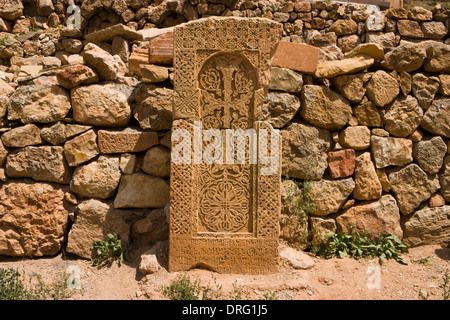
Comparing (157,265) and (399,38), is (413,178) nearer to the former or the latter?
(157,265)

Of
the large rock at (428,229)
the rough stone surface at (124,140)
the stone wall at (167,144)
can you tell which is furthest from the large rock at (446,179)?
the rough stone surface at (124,140)

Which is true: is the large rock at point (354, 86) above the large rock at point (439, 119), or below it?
above

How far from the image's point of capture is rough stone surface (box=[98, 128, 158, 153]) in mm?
3693

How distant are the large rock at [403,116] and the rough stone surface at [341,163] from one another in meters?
0.55

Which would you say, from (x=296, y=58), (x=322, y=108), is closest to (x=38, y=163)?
(x=296, y=58)

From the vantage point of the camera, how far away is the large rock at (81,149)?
12.0 feet

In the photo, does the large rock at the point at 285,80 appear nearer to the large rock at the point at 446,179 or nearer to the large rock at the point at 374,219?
the large rock at the point at 374,219

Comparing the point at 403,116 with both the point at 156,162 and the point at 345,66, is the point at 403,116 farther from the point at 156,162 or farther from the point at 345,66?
the point at 156,162

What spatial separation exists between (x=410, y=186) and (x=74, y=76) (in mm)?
3940

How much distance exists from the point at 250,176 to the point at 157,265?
1243 millimetres

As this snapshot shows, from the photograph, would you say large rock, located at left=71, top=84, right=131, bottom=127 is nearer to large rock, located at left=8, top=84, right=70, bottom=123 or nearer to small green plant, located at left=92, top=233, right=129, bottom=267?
large rock, located at left=8, top=84, right=70, bottom=123

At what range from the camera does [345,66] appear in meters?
3.81

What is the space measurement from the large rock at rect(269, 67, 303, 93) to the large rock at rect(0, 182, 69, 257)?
2.74 metres

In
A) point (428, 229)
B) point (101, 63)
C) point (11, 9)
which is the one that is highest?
point (11, 9)
